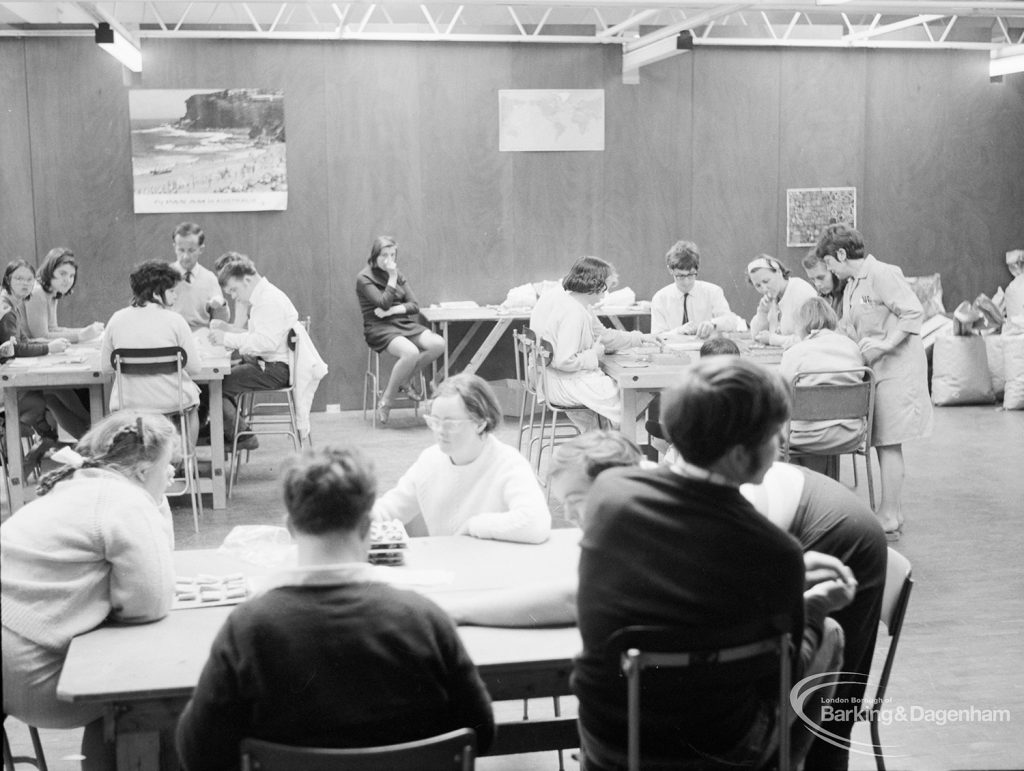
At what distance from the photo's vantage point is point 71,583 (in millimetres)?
2553

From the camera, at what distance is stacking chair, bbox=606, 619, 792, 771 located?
203 cm

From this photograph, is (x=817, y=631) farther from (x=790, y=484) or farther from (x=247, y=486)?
(x=247, y=486)

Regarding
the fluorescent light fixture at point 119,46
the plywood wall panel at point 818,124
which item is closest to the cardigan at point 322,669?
the fluorescent light fixture at point 119,46

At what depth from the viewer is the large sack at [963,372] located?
9594 millimetres

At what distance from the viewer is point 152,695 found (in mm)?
2225

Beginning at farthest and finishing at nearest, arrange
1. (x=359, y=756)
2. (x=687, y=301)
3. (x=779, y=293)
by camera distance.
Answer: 1. (x=687, y=301)
2. (x=779, y=293)
3. (x=359, y=756)

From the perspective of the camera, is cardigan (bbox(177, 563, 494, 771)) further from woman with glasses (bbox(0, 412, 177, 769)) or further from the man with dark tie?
the man with dark tie

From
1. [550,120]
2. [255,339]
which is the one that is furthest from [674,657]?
[550,120]

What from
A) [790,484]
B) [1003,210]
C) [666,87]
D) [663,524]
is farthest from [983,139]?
[663,524]

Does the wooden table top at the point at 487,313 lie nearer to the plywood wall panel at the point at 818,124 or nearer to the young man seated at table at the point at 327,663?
the plywood wall panel at the point at 818,124

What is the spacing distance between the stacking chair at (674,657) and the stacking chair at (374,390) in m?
7.06

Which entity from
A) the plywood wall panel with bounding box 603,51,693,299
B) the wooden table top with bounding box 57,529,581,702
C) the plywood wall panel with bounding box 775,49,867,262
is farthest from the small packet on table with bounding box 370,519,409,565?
the plywood wall panel with bounding box 775,49,867,262

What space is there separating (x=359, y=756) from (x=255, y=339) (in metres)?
5.27

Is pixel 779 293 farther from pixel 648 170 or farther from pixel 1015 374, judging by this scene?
pixel 648 170
